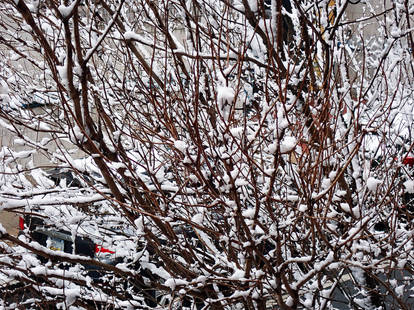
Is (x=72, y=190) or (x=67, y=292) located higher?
(x=72, y=190)

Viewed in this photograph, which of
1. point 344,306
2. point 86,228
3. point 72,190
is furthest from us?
point 344,306

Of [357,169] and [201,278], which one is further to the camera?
[357,169]

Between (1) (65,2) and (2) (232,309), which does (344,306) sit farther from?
(1) (65,2)

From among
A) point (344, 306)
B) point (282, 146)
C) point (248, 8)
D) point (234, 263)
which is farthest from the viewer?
point (344, 306)

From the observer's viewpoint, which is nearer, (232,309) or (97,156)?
(97,156)

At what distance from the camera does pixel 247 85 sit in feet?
14.3

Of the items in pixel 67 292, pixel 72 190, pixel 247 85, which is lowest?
pixel 67 292

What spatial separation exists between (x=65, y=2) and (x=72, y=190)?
178 cm

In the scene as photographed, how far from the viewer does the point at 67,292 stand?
3.00 m

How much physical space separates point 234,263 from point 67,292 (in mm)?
1220

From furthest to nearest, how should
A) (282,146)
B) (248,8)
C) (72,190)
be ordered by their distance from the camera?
(72,190), (248,8), (282,146)

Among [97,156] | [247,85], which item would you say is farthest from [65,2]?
[247,85]

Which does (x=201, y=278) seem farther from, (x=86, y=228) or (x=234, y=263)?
(x=86, y=228)

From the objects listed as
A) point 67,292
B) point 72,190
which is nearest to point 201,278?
point 67,292
